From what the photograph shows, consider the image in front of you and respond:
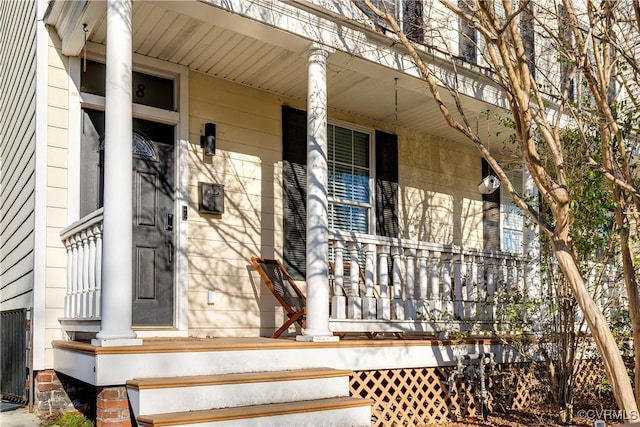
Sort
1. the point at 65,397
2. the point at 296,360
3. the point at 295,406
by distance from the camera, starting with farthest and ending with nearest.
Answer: the point at 65,397
the point at 296,360
the point at 295,406

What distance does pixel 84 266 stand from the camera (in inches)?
183

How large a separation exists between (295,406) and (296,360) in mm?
574

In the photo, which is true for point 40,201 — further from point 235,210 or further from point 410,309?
point 410,309

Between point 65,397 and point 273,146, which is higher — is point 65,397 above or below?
below

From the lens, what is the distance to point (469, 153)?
867 centimetres

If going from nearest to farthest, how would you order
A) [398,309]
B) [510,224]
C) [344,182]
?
[398,309], [344,182], [510,224]

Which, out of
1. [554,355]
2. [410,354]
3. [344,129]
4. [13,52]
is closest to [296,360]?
[410,354]

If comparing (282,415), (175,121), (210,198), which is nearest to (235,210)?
(210,198)

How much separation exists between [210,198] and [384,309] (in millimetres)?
1989

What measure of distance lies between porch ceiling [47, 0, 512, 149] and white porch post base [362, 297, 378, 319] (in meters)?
2.09

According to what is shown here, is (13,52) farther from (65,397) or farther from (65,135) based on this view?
(65,397)

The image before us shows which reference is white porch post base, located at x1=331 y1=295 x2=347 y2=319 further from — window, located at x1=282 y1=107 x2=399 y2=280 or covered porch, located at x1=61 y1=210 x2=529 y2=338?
window, located at x1=282 y1=107 x2=399 y2=280

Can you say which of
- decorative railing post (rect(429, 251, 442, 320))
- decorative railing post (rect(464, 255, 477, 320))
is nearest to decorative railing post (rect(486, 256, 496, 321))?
decorative railing post (rect(464, 255, 477, 320))

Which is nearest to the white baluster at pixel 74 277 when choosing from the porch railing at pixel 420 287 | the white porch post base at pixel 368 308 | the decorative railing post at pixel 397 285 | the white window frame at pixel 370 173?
the porch railing at pixel 420 287
